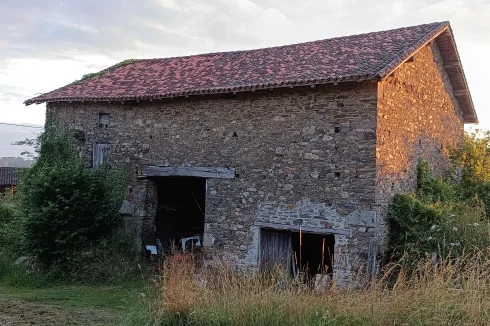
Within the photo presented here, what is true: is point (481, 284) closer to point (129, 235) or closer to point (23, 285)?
point (129, 235)

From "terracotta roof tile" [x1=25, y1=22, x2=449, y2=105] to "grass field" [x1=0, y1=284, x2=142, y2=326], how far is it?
16.0ft

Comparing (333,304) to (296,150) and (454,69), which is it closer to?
(296,150)

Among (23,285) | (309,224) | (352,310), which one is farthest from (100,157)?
(352,310)

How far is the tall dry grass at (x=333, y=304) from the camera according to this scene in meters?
5.49

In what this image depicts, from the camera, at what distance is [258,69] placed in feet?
38.4

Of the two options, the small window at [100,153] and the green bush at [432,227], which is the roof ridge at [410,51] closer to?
the green bush at [432,227]

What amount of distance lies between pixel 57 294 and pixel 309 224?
554 cm

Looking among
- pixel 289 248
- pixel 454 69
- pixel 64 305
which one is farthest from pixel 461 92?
pixel 64 305

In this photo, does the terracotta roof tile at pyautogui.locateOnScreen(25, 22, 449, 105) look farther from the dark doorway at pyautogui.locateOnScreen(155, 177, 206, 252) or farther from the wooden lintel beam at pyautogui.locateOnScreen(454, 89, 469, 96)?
the wooden lintel beam at pyautogui.locateOnScreen(454, 89, 469, 96)

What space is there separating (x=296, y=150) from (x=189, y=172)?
2912mm

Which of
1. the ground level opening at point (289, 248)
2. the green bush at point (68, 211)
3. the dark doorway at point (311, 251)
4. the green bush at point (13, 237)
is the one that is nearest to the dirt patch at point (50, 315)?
the green bush at point (68, 211)

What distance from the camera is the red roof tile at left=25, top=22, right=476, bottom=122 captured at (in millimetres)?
9789

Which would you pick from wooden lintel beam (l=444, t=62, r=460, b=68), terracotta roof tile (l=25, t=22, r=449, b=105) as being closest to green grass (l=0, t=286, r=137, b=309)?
terracotta roof tile (l=25, t=22, r=449, b=105)

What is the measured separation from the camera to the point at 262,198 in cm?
1045
